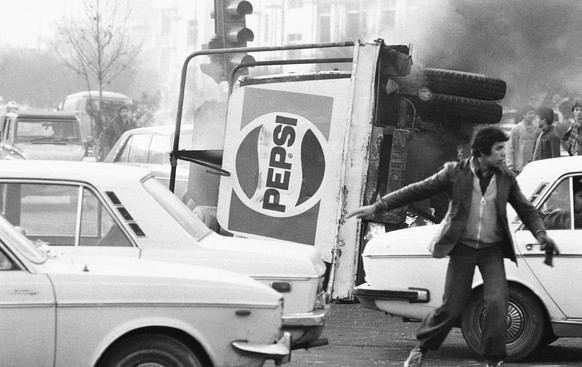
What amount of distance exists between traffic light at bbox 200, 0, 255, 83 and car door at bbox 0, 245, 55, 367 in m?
9.59

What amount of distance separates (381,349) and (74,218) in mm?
2796

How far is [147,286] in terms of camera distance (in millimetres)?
6176

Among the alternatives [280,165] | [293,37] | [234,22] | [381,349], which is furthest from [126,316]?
[293,37]

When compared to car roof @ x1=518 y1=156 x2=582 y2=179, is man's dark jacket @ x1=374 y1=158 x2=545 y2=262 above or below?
below

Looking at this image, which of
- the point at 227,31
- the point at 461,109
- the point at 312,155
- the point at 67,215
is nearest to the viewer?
the point at 67,215

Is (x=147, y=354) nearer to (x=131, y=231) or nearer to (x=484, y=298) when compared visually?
(x=131, y=231)

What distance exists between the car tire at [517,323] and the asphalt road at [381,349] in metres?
0.12

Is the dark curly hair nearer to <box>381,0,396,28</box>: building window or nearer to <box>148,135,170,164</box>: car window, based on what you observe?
<box>148,135,170,164</box>: car window

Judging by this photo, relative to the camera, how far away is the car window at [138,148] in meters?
17.3

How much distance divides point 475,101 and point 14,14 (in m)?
51.1

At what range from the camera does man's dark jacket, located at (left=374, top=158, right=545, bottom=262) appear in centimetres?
785

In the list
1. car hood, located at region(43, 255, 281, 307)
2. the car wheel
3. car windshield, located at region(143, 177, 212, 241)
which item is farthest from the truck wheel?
the car wheel

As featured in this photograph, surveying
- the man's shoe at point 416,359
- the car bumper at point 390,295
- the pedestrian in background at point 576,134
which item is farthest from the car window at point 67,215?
the pedestrian in background at point 576,134

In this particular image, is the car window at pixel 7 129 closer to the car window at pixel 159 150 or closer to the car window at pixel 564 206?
the car window at pixel 159 150
